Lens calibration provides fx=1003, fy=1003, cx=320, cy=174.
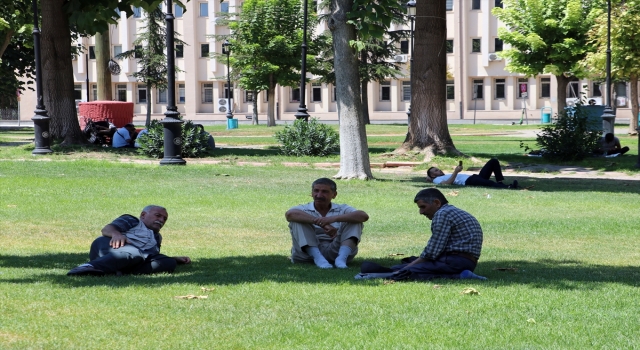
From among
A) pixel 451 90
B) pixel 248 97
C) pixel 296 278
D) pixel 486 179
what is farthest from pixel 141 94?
pixel 296 278

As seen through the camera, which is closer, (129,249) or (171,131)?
(129,249)

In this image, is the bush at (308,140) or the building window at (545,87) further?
the building window at (545,87)

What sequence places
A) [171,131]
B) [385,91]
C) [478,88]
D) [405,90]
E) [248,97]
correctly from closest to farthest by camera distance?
[171,131] → [478,88] → [405,90] → [385,91] → [248,97]

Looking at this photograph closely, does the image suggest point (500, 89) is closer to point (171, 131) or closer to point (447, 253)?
point (171, 131)

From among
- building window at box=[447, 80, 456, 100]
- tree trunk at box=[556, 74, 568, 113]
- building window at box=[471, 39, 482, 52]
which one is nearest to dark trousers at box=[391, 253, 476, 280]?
tree trunk at box=[556, 74, 568, 113]

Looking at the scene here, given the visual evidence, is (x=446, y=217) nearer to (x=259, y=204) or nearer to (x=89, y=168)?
(x=259, y=204)

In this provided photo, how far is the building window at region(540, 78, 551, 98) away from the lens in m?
74.4

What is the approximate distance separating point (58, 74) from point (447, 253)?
20966mm

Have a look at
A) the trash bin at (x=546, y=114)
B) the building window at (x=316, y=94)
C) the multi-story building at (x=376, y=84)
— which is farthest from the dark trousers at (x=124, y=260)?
the building window at (x=316, y=94)

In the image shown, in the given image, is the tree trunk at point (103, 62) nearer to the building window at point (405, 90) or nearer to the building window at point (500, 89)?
the building window at point (405, 90)

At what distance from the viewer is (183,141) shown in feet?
87.4

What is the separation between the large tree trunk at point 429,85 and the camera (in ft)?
87.7

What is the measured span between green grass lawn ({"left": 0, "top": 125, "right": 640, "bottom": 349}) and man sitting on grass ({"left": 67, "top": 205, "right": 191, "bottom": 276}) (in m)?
0.17

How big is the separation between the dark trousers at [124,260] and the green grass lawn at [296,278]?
0.16 meters
